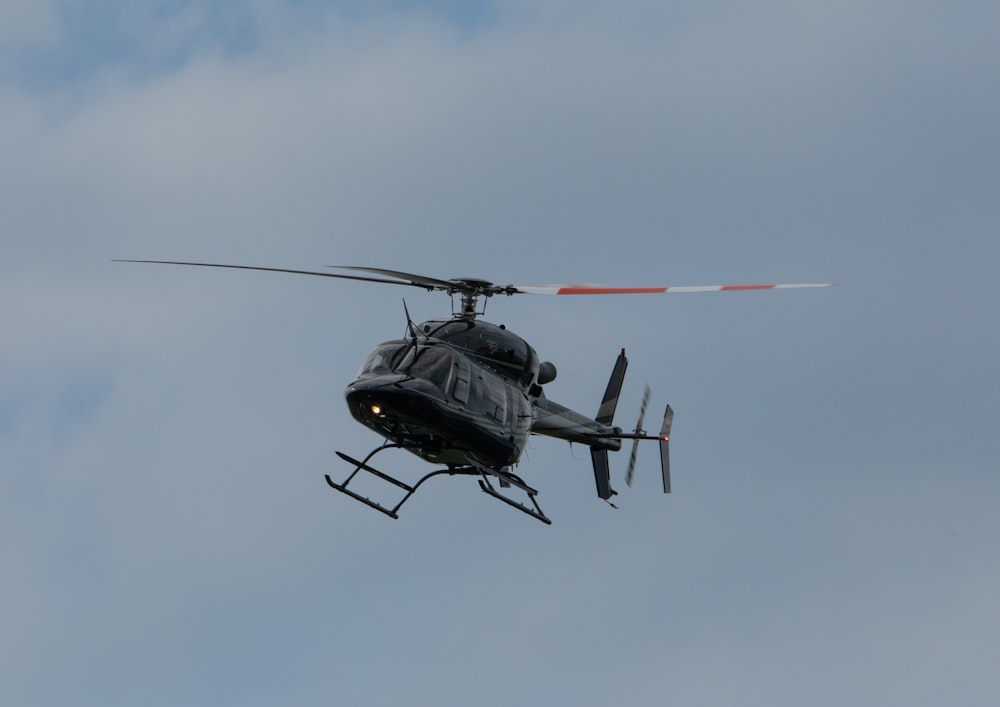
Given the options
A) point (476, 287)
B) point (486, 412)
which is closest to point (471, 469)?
point (486, 412)

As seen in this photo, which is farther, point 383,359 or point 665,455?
point 665,455

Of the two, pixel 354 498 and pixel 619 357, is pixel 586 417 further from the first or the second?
pixel 354 498

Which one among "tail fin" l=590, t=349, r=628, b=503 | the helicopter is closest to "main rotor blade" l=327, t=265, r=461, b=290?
the helicopter

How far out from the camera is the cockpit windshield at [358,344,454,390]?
80.5 ft

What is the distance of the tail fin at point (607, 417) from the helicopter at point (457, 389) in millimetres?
2672

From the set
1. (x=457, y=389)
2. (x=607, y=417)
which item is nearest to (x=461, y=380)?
(x=457, y=389)

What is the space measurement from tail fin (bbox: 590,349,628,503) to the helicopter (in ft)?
8.77

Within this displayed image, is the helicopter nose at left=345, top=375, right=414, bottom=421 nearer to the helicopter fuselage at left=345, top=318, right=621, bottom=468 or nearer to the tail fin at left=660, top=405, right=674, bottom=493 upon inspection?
the helicopter fuselage at left=345, top=318, right=621, bottom=468

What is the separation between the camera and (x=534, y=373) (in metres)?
27.5

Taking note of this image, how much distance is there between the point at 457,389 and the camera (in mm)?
24734

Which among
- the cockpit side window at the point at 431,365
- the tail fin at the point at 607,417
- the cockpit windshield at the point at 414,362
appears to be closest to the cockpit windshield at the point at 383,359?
the cockpit windshield at the point at 414,362

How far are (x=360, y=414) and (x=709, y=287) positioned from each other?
7.11 meters

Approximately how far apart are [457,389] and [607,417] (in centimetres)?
757

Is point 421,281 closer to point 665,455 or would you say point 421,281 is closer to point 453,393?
point 453,393
